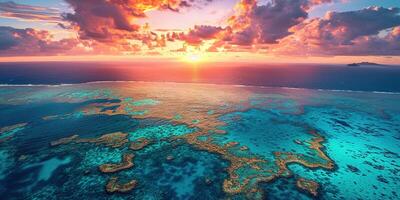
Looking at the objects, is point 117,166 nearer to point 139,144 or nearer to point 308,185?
point 139,144

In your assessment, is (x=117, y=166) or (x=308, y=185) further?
(x=117, y=166)

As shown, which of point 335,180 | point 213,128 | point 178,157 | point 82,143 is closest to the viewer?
point 335,180

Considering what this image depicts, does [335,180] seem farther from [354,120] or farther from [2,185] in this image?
[2,185]

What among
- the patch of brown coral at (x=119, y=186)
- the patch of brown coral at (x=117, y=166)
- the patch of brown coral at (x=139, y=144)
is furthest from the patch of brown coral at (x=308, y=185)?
the patch of brown coral at (x=139, y=144)

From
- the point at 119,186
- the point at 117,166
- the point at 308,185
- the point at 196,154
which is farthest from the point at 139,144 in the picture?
the point at 308,185

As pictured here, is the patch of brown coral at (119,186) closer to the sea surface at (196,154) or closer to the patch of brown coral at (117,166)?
the sea surface at (196,154)

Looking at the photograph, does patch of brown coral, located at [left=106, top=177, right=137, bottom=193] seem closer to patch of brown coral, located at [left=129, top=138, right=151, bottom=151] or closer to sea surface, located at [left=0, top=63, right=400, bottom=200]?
sea surface, located at [left=0, top=63, right=400, bottom=200]

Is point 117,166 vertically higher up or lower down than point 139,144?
lower down

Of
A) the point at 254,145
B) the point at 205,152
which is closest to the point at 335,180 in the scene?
the point at 254,145

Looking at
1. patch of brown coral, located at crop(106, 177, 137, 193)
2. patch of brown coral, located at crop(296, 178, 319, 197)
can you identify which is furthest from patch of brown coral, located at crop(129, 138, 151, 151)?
patch of brown coral, located at crop(296, 178, 319, 197)
